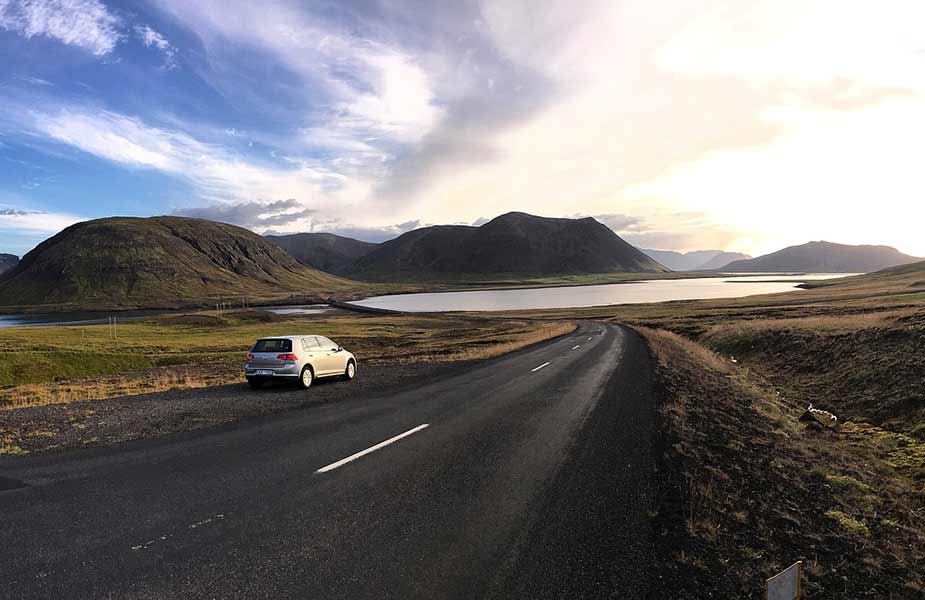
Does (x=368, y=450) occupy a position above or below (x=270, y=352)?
below

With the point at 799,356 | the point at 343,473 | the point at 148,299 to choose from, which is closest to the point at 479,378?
the point at 343,473

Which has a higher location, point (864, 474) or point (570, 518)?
point (570, 518)

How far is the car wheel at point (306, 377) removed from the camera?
17.4 metres

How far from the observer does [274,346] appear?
17906 millimetres

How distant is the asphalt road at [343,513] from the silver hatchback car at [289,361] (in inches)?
232

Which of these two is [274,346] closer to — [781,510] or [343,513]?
[343,513]

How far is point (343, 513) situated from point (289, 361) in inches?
471

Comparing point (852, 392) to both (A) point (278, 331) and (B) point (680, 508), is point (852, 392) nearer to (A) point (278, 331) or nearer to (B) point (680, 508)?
(B) point (680, 508)

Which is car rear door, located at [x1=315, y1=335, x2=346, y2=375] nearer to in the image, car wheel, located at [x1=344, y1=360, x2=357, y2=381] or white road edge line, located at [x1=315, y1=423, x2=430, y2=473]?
car wheel, located at [x1=344, y1=360, x2=357, y2=381]

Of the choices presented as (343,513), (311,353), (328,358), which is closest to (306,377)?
(311,353)

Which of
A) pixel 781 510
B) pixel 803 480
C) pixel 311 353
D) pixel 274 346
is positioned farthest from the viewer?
pixel 311 353

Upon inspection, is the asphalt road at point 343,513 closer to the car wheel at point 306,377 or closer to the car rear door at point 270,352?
Result: the car wheel at point 306,377

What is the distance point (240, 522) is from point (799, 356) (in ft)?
85.9

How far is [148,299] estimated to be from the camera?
636ft
